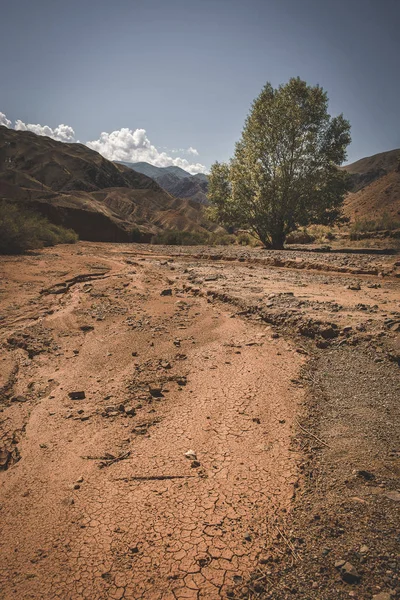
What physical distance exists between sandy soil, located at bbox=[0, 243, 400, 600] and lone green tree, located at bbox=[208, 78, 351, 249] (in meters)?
11.9

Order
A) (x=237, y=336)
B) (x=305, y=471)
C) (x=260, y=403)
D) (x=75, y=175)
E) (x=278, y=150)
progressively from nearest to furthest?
(x=305, y=471), (x=260, y=403), (x=237, y=336), (x=278, y=150), (x=75, y=175)

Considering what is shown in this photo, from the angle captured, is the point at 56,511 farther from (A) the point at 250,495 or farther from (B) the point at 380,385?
(B) the point at 380,385

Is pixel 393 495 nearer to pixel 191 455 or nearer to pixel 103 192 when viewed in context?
pixel 191 455

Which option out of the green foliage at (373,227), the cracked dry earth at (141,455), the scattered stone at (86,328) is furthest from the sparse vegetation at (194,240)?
the cracked dry earth at (141,455)

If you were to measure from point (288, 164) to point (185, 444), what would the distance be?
16.8 m

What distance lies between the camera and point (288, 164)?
16719mm

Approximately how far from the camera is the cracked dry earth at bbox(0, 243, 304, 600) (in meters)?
1.75

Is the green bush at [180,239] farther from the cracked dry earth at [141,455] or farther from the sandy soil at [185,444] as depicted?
the cracked dry earth at [141,455]

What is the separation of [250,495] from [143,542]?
72cm

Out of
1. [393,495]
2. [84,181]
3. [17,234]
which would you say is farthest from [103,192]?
[393,495]

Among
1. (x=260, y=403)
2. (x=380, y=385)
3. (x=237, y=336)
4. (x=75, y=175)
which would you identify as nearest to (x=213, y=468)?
(x=260, y=403)

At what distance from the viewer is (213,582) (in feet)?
5.49

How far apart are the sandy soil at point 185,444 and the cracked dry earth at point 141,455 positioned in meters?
0.01

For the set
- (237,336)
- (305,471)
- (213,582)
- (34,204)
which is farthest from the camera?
(34,204)
